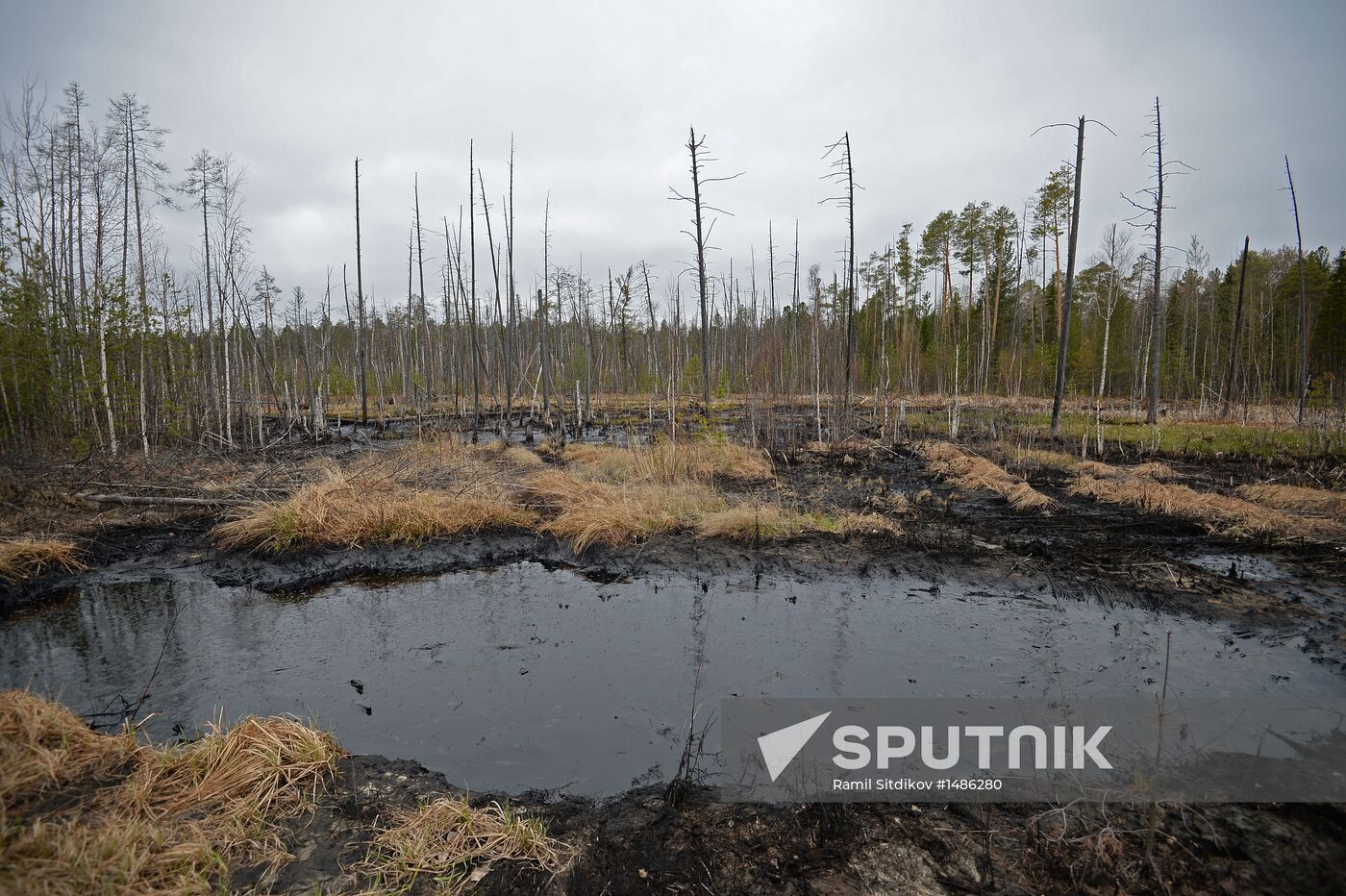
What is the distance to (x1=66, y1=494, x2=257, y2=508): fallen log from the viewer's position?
9.17 meters

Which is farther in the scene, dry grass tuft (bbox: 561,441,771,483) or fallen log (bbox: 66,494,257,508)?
dry grass tuft (bbox: 561,441,771,483)

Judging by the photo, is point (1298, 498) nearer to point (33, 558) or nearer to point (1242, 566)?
point (1242, 566)

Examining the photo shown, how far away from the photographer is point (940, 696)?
14.4 ft

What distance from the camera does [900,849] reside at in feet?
8.78

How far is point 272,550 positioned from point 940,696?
27.7ft

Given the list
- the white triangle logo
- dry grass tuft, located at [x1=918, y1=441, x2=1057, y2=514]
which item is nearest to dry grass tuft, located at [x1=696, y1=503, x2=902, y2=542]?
dry grass tuft, located at [x1=918, y1=441, x2=1057, y2=514]

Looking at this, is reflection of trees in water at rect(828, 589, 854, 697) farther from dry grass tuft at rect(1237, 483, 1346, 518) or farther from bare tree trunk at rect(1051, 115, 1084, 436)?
bare tree trunk at rect(1051, 115, 1084, 436)

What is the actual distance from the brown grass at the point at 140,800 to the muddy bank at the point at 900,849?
0.70 ft

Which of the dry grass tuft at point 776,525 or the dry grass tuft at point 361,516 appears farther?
the dry grass tuft at point 776,525

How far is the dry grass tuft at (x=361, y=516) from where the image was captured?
8156mm

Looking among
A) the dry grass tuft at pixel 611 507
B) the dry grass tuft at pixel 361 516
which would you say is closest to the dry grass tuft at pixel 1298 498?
the dry grass tuft at pixel 611 507

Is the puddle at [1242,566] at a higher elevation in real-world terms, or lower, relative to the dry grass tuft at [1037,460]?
lower

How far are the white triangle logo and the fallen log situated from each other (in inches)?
353

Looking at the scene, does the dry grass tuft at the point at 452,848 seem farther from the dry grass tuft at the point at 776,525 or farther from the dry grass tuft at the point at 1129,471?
the dry grass tuft at the point at 1129,471
